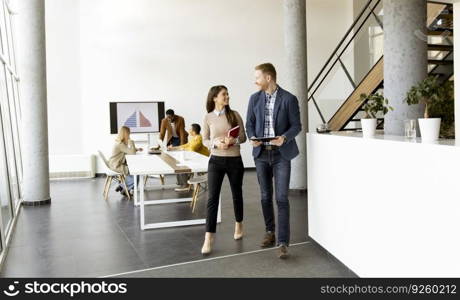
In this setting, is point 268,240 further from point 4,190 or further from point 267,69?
point 4,190

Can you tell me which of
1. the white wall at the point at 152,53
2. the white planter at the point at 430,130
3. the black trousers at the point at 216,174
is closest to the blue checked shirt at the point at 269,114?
the black trousers at the point at 216,174

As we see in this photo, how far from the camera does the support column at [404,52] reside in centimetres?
439

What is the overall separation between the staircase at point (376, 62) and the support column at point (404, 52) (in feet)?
6.54

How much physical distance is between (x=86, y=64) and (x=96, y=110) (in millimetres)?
1170

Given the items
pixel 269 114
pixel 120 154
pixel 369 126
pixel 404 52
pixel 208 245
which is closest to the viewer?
pixel 369 126

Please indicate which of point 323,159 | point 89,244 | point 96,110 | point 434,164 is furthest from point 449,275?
point 96,110

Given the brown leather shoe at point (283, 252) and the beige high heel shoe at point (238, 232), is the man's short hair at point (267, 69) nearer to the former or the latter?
the brown leather shoe at point (283, 252)

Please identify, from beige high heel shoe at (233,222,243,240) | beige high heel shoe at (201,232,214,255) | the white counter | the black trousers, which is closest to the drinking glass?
the white counter

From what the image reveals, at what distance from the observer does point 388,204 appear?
3.37m

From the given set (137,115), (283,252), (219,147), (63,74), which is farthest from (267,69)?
(63,74)

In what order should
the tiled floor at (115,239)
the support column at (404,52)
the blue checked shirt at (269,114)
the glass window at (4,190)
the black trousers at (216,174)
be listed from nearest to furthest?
the support column at (404,52), the tiled floor at (115,239), the blue checked shirt at (269,114), the black trousers at (216,174), the glass window at (4,190)

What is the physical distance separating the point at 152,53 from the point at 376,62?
6.21 m

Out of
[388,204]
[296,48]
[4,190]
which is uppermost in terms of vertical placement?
[296,48]

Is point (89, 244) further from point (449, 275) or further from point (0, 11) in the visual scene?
point (0, 11)
